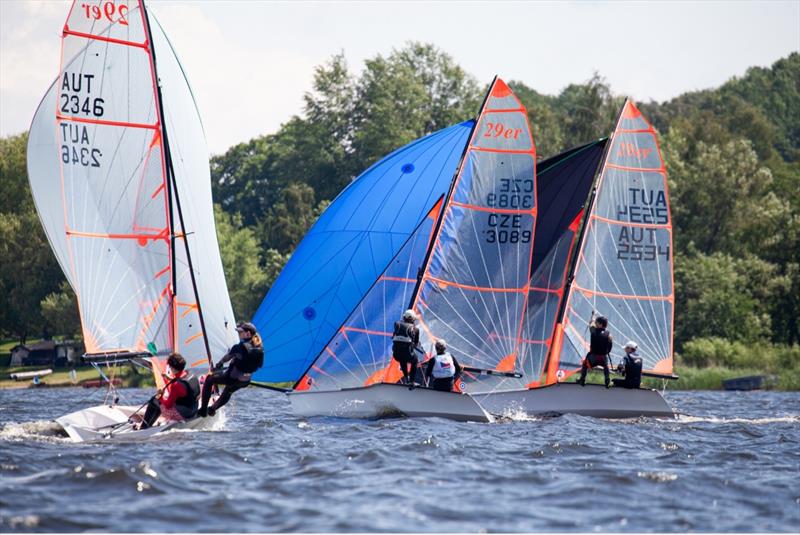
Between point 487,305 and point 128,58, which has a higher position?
point 128,58

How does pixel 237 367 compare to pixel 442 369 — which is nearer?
pixel 237 367

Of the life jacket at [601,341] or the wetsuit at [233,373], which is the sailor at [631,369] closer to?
the life jacket at [601,341]

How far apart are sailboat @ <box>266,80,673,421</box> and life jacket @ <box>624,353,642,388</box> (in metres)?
0.21

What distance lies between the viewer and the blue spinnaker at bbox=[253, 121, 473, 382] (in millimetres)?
23188

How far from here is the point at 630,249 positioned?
24.2m

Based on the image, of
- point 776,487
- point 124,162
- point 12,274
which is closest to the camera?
point 776,487

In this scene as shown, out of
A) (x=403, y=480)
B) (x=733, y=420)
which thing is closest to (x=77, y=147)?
(x=403, y=480)

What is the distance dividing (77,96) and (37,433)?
202 inches

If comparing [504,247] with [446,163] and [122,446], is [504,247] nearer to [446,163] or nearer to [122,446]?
[446,163]

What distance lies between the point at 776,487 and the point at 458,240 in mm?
10085

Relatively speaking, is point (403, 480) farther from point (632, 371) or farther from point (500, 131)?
point (500, 131)

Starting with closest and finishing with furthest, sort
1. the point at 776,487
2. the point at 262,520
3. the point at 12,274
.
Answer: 1. the point at 262,520
2. the point at 776,487
3. the point at 12,274

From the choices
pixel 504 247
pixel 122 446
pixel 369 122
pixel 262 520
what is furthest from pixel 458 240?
pixel 369 122

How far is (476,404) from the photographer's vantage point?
20.6 m
